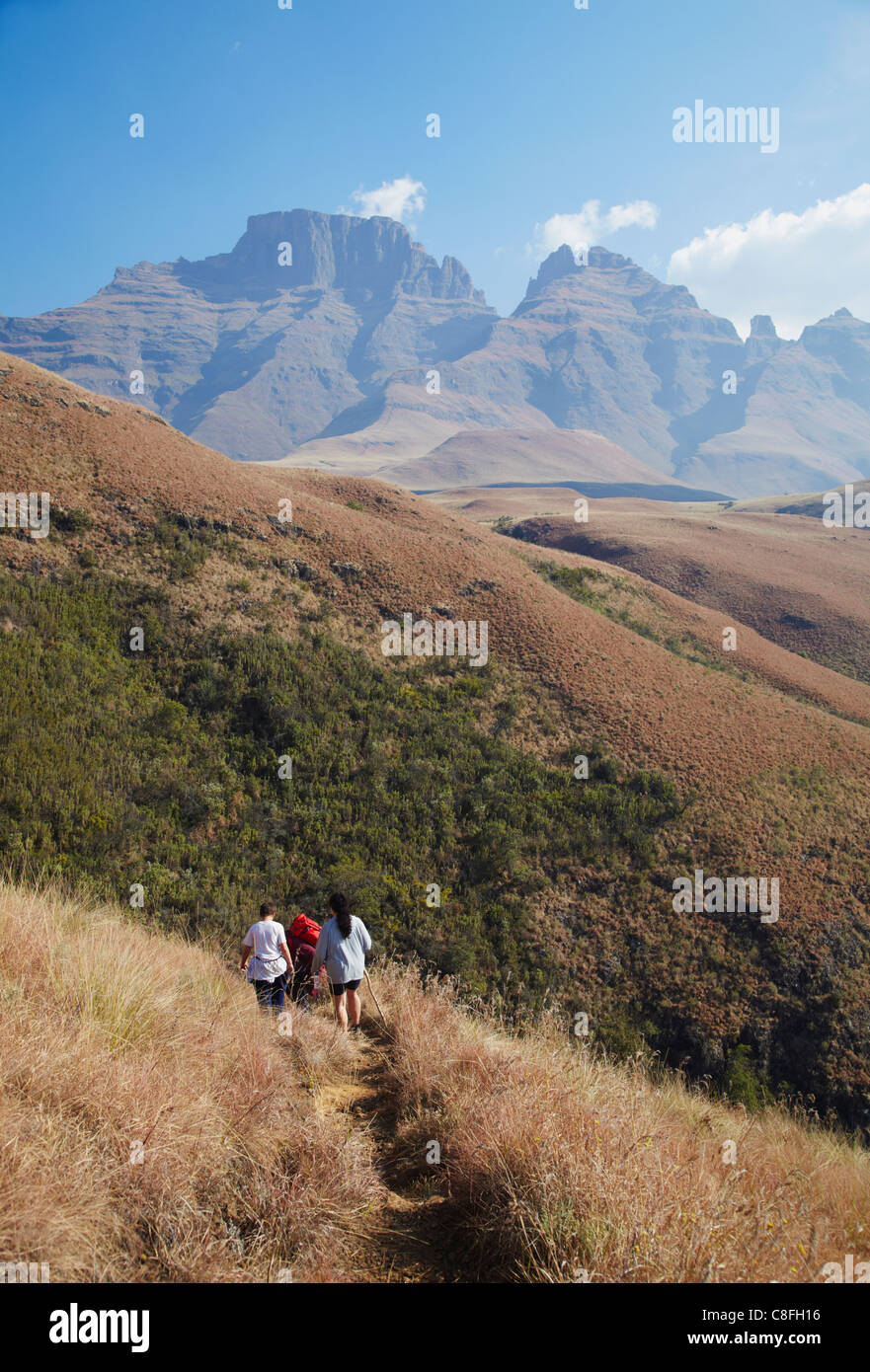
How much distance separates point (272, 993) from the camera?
6.61 m

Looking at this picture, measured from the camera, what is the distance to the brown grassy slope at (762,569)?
4466 cm

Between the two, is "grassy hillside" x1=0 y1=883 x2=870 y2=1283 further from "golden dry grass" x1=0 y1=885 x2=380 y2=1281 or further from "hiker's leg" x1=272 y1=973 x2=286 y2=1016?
"hiker's leg" x1=272 y1=973 x2=286 y2=1016

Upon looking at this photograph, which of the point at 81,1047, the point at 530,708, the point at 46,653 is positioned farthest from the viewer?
the point at 530,708

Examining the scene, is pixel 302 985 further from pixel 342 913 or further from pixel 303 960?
pixel 342 913

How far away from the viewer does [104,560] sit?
20688 mm

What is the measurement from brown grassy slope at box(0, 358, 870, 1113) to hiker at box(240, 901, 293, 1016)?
10.1 metres

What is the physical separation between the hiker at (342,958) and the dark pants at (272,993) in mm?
417

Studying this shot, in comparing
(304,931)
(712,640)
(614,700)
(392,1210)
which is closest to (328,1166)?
(392,1210)

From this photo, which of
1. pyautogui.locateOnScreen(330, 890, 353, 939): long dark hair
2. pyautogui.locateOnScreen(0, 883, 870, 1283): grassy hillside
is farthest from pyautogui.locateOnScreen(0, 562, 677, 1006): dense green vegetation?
pyautogui.locateOnScreen(0, 883, 870, 1283): grassy hillside

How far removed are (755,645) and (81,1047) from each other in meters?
39.0

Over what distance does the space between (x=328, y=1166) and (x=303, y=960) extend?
3967 millimetres

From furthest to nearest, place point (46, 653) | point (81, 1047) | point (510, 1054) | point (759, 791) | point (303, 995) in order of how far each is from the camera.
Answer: point (759, 791) → point (46, 653) → point (303, 995) → point (510, 1054) → point (81, 1047)
